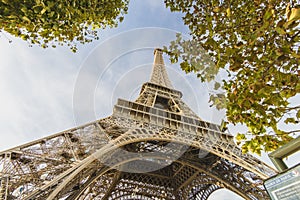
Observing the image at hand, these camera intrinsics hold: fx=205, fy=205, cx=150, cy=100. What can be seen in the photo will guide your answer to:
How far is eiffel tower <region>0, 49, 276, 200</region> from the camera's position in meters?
7.91

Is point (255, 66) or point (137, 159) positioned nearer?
point (255, 66)

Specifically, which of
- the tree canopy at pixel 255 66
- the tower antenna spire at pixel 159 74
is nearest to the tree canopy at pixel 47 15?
the tree canopy at pixel 255 66

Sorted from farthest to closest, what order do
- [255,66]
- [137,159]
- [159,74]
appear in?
1. [159,74]
2. [137,159]
3. [255,66]

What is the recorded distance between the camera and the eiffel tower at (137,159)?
26.0 feet

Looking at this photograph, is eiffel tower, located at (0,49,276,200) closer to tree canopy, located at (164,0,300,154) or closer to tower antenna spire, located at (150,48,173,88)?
tower antenna spire, located at (150,48,173,88)

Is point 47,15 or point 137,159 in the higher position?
point 137,159

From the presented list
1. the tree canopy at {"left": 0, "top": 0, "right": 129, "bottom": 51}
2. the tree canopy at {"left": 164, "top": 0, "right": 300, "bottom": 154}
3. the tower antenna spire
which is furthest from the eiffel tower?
the tree canopy at {"left": 164, "top": 0, "right": 300, "bottom": 154}

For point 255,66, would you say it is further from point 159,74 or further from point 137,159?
point 159,74

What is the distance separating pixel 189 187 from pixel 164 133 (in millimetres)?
6404

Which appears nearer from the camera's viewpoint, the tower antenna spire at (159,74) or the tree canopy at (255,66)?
the tree canopy at (255,66)

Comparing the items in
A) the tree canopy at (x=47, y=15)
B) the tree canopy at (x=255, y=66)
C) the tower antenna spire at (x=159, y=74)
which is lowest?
the tree canopy at (x=255, y=66)

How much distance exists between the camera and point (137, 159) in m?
12.9

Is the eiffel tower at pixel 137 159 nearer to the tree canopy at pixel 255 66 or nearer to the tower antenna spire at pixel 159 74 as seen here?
the tower antenna spire at pixel 159 74

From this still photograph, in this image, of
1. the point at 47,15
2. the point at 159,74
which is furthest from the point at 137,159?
the point at 159,74
